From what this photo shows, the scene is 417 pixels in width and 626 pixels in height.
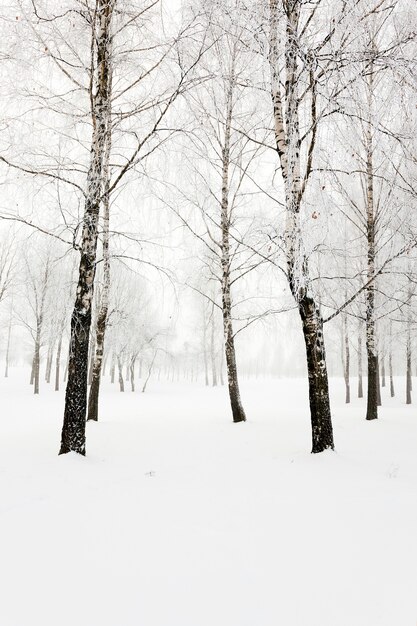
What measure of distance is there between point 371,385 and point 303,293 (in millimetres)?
7418

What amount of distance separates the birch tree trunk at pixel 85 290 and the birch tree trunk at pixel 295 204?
255 cm

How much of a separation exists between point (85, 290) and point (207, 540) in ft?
12.9

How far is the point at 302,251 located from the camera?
176 inches

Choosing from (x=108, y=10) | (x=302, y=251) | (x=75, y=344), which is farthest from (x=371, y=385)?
(x=108, y=10)

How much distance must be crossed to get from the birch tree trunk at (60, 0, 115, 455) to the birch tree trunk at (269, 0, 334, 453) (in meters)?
2.55

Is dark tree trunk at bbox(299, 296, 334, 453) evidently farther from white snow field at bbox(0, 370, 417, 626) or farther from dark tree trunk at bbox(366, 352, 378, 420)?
dark tree trunk at bbox(366, 352, 378, 420)

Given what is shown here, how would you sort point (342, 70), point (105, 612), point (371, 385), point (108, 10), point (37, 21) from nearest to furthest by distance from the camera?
point (105, 612)
point (342, 70)
point (37, 21)
point (108, 10)
point (371, 385)

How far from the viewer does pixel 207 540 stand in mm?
2914

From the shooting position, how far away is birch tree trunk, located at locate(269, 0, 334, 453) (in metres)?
4.69

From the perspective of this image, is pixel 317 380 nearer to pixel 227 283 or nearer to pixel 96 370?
pixel 227 283

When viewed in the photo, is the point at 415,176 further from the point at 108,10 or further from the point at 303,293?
the point at 108,10

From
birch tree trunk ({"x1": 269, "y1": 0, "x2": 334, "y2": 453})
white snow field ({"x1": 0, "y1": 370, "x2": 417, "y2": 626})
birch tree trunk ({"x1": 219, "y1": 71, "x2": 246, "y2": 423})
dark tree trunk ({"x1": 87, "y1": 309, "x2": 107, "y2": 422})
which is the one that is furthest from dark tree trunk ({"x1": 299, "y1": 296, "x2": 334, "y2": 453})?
dark tree trunk ({"x1": 87, "y1": 309, "x2": 107, "y2": 422})

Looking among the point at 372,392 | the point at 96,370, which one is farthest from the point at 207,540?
the point at 372,392

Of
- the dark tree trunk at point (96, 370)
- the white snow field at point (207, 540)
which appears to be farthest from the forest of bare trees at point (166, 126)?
the dark tree trunk at point (96, 370)
